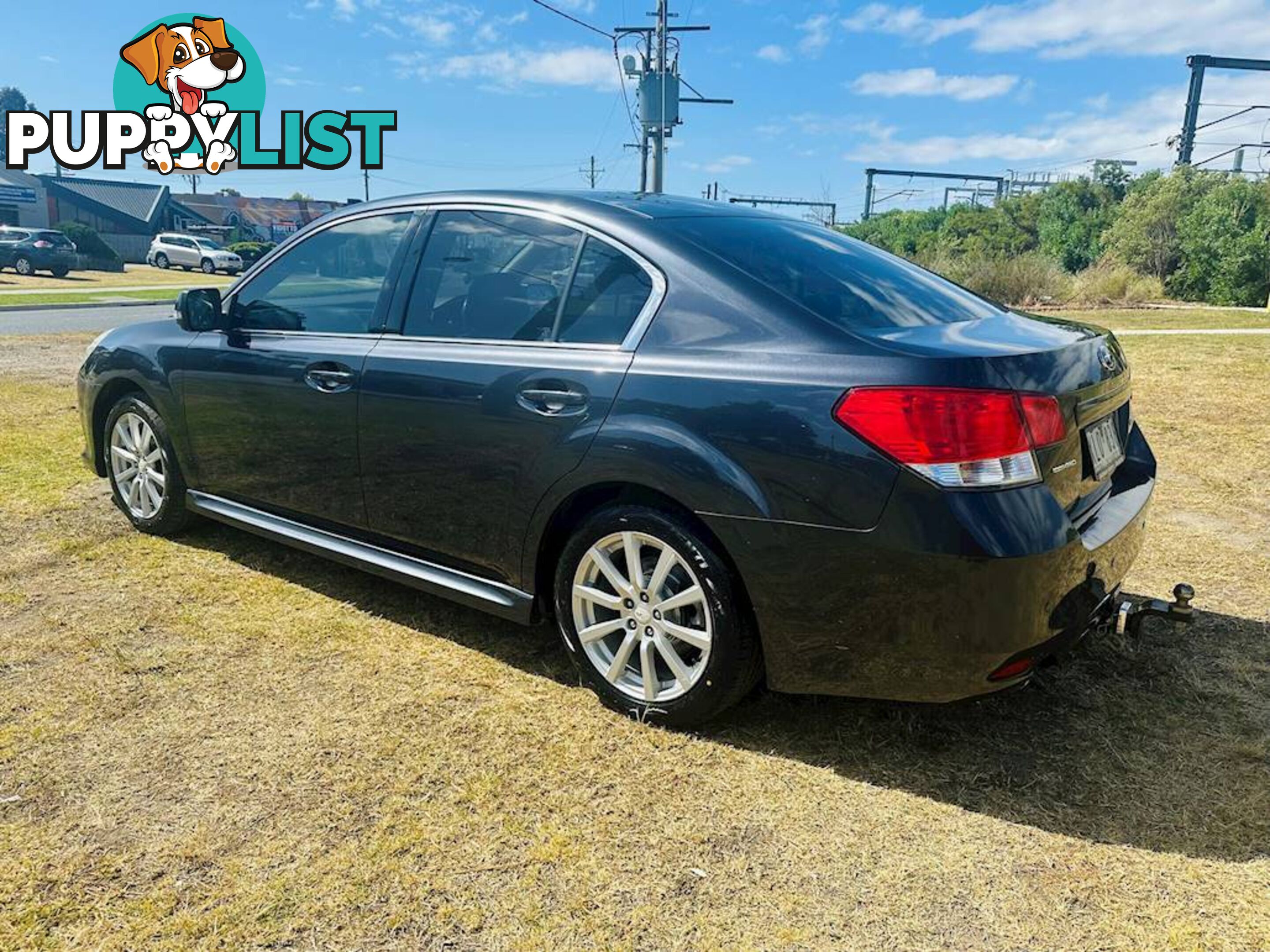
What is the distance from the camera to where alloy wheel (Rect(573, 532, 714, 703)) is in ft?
9.44

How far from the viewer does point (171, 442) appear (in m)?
4.45

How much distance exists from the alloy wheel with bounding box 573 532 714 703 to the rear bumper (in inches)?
9.0

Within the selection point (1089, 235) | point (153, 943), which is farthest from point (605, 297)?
point (1089, 235)

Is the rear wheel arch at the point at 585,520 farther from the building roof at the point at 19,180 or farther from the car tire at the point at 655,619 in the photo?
the building roof at the point at 19,180

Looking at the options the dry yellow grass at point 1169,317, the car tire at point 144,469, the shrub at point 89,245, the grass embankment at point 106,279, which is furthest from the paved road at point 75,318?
the shrub at point 89,245

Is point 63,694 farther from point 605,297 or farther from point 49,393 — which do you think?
point 49,393

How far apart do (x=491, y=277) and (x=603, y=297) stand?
507 mm

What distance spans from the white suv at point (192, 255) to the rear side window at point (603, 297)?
4167cm

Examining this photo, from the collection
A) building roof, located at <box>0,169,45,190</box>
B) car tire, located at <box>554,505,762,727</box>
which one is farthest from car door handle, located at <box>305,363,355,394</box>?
building roof, located at <box>0,169,45,190</box>

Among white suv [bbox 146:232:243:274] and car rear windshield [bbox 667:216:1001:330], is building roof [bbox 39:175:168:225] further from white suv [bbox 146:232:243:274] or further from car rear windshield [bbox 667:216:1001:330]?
car rear windshield [bbox 667:216:1001:330]

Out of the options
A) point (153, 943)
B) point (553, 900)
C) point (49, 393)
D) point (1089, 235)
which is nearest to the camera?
point (153, 943)

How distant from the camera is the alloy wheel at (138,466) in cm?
462

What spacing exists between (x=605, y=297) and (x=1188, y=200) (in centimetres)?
3380

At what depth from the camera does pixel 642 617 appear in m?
2.98
